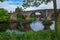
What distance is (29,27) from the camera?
505 cm

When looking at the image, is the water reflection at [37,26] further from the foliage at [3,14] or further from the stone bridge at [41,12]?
the foliage at [3,14]

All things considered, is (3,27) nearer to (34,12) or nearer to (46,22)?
(34,12)

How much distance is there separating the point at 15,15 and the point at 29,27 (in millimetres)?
393

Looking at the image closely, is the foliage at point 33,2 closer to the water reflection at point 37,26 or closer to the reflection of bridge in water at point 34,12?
the reflection of bridge in water at point 34,12

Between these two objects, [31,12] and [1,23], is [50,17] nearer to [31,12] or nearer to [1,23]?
[31,12]

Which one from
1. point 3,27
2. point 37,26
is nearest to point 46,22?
point 37,26

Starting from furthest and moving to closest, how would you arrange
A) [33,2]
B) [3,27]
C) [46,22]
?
[46,22] < [3,27] < [33,2]

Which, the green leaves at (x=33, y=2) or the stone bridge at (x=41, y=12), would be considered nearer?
the green leaves at (x=33, y=2)

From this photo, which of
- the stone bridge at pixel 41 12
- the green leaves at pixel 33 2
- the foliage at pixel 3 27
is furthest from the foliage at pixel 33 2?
the foliage at pixel 3 27

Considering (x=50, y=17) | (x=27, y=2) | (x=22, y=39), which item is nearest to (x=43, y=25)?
(x=50, y=17)

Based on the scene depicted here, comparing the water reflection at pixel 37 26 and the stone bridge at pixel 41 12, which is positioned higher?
the stone bridge at pixel 41 12

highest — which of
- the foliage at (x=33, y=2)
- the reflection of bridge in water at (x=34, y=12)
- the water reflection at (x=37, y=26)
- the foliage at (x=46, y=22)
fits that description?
the foliage at (x=33, y=2)

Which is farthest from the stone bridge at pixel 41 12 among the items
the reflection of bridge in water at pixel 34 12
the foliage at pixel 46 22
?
the foliage at pixel 46 22

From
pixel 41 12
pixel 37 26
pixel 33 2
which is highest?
pixel 33 2
